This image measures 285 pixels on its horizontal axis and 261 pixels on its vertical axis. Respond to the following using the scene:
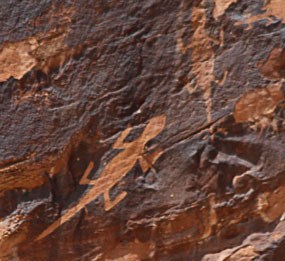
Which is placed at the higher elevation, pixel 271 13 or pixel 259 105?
pixel 271 13

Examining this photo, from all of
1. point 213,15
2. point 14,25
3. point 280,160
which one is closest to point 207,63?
point 213,15

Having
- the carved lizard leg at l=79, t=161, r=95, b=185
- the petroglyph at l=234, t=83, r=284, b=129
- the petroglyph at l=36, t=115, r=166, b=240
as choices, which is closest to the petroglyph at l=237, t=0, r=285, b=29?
the petroglyph at l=234, t=83, r=284, b=129

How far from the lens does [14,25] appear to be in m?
1.38

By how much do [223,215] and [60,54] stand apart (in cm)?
43

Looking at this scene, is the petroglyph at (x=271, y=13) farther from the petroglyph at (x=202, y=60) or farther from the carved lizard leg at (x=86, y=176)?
the carved lizard leg at (x=86, y=176)

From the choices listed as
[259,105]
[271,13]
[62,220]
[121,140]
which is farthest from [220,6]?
[62,220]

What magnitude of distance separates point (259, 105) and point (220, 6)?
0.20m

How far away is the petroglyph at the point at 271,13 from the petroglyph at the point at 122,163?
242 mm

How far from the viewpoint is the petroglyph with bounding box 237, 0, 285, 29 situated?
4.54 feet

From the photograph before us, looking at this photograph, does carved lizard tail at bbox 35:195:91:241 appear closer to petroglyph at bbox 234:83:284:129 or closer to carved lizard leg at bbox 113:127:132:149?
carved lizard leg at bbox 113:127:132:149

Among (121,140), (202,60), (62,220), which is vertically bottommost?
(62,220)

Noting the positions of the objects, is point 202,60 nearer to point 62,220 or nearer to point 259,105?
point 259,105

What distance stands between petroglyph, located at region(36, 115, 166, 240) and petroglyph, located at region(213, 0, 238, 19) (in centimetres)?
21

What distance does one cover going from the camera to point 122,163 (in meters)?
1.41
